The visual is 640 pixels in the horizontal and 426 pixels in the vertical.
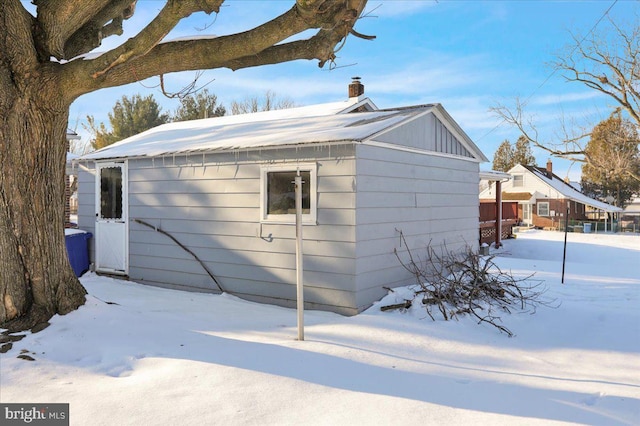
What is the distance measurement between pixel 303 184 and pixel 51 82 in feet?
10.7

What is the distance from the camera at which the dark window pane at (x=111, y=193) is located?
29.8ft

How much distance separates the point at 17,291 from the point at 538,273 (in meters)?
9.71

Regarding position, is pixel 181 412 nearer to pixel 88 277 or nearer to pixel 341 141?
pixel 341 141

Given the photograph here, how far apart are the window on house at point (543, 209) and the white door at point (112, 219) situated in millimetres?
34866

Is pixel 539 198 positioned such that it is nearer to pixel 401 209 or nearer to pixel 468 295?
pixel 401 209

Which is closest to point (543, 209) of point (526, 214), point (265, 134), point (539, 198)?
point (539, 198)

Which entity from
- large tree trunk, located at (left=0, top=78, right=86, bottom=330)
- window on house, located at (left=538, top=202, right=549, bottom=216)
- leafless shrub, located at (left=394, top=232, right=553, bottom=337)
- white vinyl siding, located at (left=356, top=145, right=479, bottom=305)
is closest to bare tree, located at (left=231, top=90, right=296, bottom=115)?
window on house, located at (left=538, top=202, right=549, bottom=216)

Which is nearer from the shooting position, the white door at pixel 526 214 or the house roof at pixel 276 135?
the house roof at pixel 276 135

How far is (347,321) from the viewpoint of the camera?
611cm

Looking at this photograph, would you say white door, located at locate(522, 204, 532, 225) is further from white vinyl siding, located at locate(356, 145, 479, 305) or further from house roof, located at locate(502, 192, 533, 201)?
white vinyl siding, located at locate(356, 145, 479, 305)

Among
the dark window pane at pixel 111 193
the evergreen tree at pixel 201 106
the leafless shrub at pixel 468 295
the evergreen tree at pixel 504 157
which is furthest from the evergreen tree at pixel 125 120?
the evergreen tree at pixel 504 157

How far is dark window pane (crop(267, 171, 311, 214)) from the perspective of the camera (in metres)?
6.86

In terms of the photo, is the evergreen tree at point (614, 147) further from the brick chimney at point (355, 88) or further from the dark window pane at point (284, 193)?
the dark window pane at point (284, 193)

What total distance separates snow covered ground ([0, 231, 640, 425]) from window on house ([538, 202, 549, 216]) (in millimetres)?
32547
